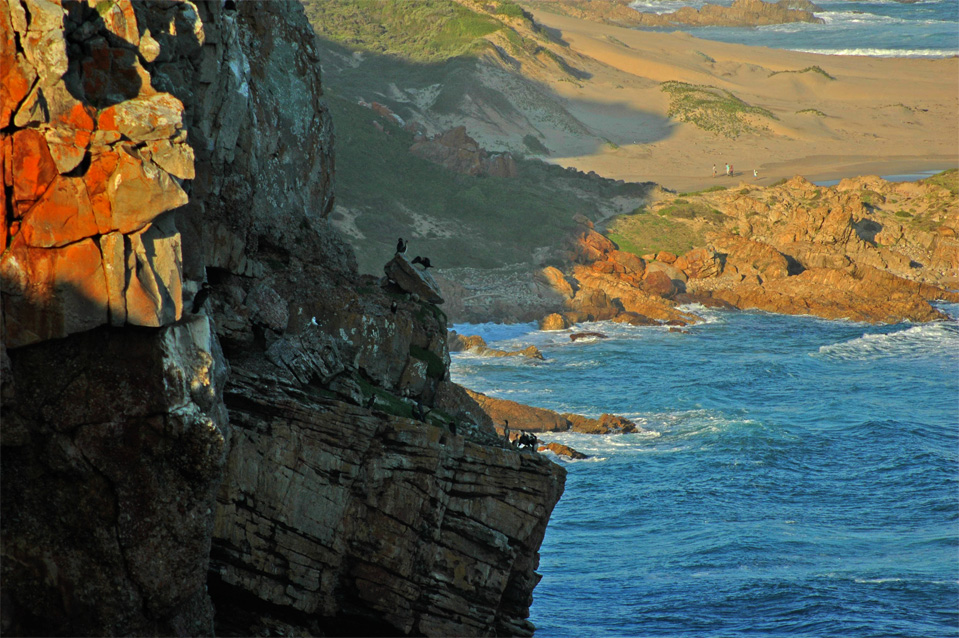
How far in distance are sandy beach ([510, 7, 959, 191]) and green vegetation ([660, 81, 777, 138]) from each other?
3.78ft

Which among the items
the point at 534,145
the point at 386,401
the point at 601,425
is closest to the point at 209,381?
the point at 386,401

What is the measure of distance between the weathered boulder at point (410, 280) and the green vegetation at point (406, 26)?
9646 centimetres

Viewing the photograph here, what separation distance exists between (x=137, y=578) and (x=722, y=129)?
101369 mm

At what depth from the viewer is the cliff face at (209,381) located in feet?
32.7

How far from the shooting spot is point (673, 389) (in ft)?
160

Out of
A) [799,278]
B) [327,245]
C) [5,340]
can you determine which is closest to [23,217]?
[5,340]

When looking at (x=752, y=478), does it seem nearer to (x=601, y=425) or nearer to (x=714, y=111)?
(x=601, y=425)

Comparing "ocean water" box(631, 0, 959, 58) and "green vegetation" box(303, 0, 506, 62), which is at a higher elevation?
"ocean water" box(631, 0, 959, 58)

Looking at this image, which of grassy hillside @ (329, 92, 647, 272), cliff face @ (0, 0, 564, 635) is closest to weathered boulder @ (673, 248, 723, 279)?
grassy hillside @ (329, 92, 647, 272)

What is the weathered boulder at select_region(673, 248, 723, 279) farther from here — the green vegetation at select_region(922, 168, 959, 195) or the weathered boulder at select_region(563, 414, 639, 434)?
the weathered boulder at select_region(563, 414, 639, 434)

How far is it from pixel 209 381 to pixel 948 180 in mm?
80618

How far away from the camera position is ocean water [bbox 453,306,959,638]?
26.1 metres

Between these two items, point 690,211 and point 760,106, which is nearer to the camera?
point 690,211

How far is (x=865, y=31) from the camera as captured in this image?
157 m
